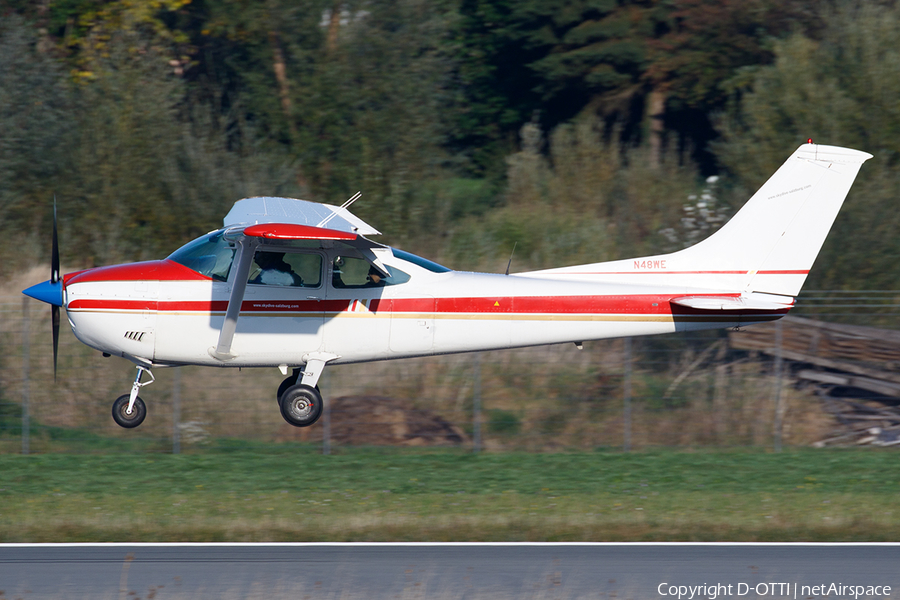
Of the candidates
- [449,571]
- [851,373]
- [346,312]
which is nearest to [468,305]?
[346,312]

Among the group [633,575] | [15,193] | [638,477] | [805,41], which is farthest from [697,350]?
[15,193]

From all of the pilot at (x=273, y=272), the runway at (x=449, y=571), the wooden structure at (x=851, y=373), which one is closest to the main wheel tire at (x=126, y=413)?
the runway at (x=449, y=571)

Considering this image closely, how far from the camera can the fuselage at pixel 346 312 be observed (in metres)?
12.0

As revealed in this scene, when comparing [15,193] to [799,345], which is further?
[15,193]

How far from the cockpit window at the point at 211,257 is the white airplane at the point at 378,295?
0.05 feet

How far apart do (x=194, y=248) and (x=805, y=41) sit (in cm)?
2035

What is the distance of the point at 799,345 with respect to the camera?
68.2 feet

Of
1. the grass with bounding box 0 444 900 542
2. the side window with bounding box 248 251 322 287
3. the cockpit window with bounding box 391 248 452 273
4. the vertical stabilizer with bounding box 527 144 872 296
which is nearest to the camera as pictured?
the side window with bounding box 248 251 322 287

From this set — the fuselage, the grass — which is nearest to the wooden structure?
the grass

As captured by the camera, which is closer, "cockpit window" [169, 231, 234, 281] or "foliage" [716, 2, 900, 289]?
"cockpit window" [169, 231, 234, 281]

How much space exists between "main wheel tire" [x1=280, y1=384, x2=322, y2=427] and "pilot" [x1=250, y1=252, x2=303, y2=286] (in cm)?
131

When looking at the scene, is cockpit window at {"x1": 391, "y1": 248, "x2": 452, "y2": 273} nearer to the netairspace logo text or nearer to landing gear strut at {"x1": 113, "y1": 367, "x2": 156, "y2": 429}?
landing gear strut at {"x1": 113, "y1": 367, "x2": 156, "y2": 429}

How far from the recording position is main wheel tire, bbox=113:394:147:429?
12508 millimetres

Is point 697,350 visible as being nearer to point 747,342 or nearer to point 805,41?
point 747,342
